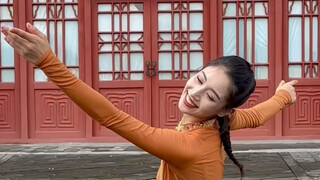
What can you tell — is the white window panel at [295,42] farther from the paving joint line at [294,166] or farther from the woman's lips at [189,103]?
the woman's lips at [189,103]

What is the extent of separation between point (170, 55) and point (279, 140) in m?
2.34

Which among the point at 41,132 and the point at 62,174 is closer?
the point at 62,174

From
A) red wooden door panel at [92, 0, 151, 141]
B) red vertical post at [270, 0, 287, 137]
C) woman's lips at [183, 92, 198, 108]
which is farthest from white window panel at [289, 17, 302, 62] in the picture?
woman's lips at [183, 92, 198, 108]

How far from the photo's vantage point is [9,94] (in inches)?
336

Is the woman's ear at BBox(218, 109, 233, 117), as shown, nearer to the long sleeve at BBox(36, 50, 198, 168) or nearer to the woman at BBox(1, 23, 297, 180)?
the woman at BBox(1, 23, 297, 180)

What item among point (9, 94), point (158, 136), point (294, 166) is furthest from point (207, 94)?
point (9, 94)

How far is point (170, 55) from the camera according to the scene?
8414 millimetres

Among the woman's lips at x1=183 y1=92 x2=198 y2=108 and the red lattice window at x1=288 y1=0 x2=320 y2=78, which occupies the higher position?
the red lattice window at x1=288 y1=0 x2=320 y2=78

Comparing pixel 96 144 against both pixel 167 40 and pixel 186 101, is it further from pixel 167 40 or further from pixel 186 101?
pixel 186 101

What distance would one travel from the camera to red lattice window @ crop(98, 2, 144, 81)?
27.5 feet

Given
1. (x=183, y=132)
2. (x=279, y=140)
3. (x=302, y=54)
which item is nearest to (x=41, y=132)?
(x=279, y=140)

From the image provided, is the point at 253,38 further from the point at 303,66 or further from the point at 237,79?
the point at 237,79

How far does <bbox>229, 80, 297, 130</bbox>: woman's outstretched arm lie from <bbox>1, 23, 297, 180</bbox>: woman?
107mm

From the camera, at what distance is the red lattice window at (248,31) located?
830 centimetres
